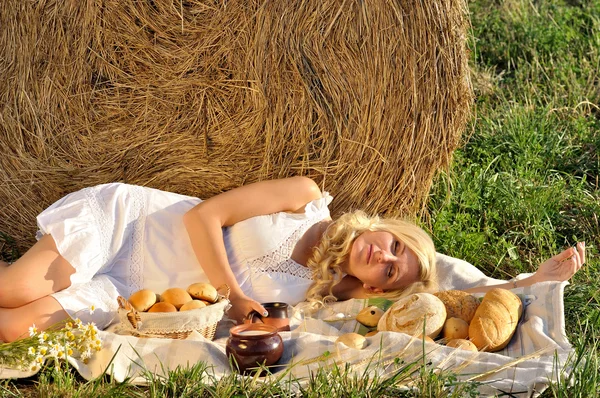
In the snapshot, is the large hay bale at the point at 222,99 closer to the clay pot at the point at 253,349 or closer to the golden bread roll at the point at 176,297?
the golden bread roll at the point at 176,297

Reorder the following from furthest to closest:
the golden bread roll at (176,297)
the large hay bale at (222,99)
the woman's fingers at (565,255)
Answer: the large hay bale at (222,99) → the woman's fingers at (565,255) → the golden bread roll at (176,297)

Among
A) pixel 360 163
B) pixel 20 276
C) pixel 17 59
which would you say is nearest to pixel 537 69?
pixel 360 163

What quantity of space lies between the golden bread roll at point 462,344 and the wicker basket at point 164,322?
2.56 feet

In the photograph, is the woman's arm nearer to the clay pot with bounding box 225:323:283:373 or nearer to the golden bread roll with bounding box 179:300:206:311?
the golden bread roll with bounding box 179:300:206:311

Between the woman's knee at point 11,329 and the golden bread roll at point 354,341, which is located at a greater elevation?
the golden bread roll at point 354,341

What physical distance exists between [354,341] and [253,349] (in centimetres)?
33

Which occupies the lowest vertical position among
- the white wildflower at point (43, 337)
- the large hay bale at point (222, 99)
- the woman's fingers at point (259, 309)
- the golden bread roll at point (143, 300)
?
the woman's fingers at point (259, 309)

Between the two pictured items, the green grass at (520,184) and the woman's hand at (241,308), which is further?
the woman's hand at (241,308)

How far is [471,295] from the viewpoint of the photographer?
294 centimetres

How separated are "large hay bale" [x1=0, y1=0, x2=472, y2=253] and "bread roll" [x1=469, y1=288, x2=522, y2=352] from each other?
3.22 feet

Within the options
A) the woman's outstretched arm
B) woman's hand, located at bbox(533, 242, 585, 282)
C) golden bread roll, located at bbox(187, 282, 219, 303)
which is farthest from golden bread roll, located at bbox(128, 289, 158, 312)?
woman's hand, located at bbox(533, 242, 585, 282)

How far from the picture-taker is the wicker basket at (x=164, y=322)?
2.75m

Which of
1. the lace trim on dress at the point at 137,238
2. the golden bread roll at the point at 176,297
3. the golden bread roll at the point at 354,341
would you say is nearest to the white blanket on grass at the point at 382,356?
the golden bread roll at the point at 354,341

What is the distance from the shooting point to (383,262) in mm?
3174
